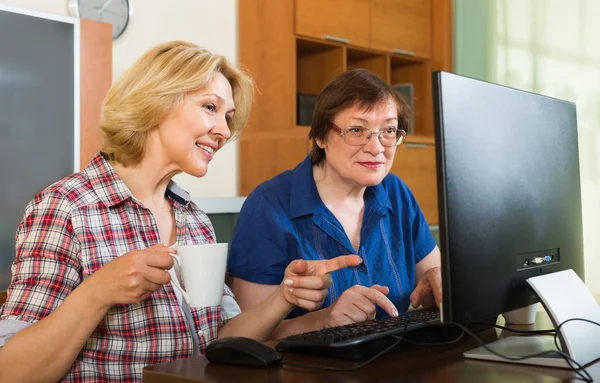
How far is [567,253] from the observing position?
1147 mm

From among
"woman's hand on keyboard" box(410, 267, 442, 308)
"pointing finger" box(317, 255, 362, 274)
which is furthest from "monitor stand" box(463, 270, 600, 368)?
"woman's hand on keyboard" box(410, 267, 442, 308)

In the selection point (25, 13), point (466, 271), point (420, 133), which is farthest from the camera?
point (420, 133)

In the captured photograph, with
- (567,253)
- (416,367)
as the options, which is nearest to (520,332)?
(567,253)

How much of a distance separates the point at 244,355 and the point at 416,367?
0.24 meters

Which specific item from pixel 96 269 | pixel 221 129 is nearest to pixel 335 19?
pixel 221 129

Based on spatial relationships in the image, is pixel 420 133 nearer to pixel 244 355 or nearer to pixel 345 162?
pixel 345 162

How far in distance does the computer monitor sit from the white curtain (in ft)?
8.82

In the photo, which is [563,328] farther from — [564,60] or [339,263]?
[564,60]

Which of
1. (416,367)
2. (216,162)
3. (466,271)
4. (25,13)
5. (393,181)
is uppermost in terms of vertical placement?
(25,13)

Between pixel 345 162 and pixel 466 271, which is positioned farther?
pixel 345 162

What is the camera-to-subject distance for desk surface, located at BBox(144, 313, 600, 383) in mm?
892

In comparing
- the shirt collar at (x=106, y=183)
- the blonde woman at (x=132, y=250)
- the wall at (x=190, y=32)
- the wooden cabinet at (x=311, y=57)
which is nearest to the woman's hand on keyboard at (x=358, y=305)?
the blonde woman at (x=132, y=250)

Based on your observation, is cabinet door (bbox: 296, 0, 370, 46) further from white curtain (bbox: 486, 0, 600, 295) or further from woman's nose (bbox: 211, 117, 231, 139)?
woman's nose (bbox: 211, 117, 231, 139)

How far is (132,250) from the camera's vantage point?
130 cm
